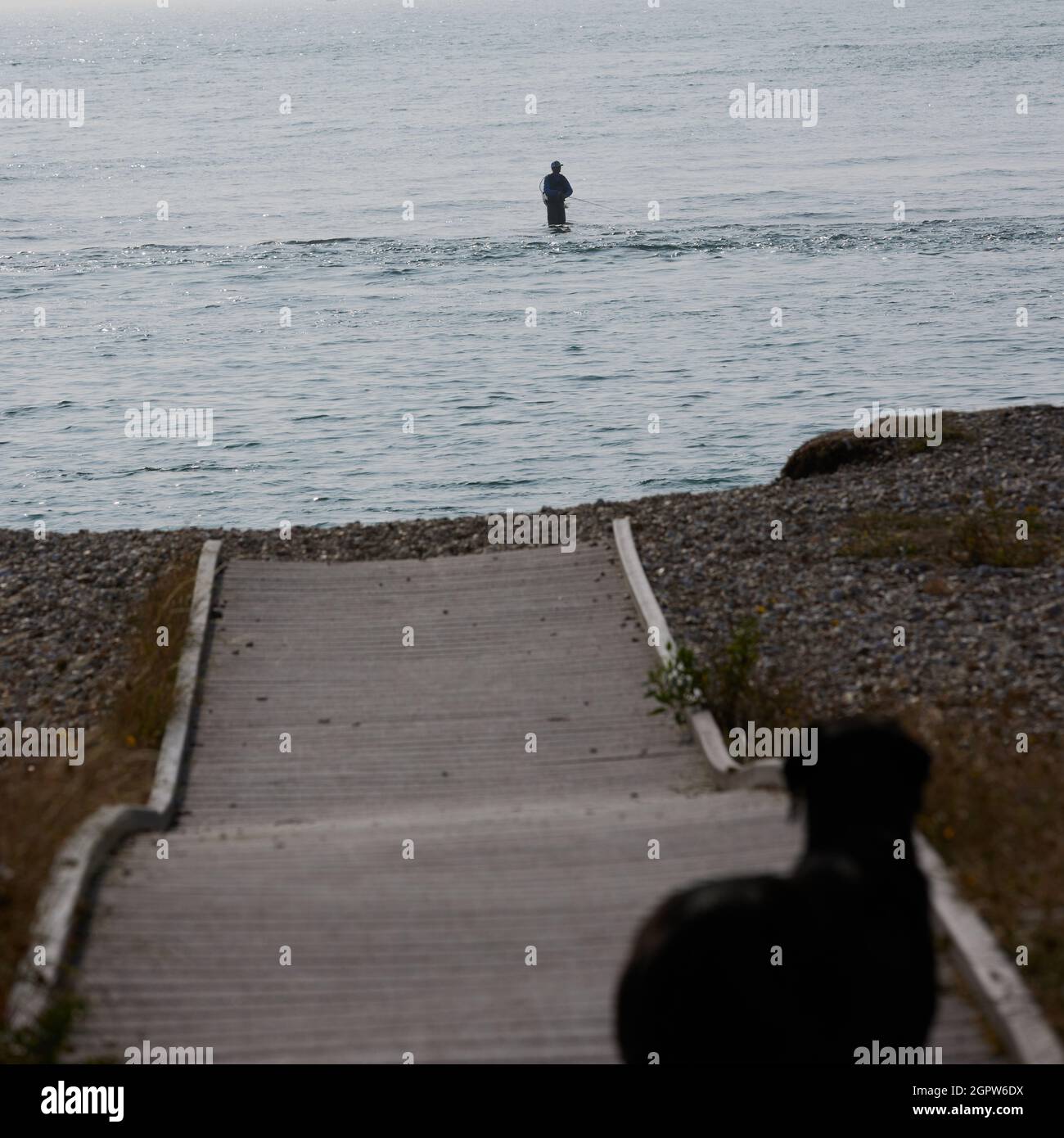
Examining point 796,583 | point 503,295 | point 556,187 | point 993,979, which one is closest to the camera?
point 993,979

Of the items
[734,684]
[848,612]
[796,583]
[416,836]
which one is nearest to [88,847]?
[416,836]

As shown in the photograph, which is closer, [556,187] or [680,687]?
[680,687]

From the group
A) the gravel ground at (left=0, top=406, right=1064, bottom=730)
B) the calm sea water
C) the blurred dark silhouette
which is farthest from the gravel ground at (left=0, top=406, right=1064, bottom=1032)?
the calm sea water

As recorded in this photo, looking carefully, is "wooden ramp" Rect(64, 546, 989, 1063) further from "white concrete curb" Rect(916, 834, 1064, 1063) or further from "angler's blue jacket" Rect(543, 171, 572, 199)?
"angler's blue jacket" Rect(543, 171, 572, 199)

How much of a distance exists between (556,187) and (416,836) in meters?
39.9

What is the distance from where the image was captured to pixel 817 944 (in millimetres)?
4160

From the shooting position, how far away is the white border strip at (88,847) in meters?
5.62

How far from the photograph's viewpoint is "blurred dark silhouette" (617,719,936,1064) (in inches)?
157

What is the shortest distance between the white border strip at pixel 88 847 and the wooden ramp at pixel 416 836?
0.14 m

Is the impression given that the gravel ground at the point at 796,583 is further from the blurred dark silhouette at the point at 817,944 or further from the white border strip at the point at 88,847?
the blurred dark silhouette at the point at 817,944

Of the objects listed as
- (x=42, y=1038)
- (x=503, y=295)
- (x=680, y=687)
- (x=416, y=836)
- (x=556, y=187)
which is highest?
(x=556, y=187)

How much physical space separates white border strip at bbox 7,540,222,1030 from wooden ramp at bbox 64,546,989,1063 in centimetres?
14

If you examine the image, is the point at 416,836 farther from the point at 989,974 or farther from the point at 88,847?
the point at 989,974

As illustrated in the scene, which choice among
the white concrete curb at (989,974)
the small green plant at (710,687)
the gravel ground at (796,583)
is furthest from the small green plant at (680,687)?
the white concrete curb at (989,974)
